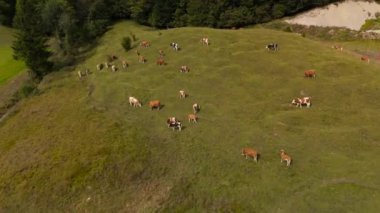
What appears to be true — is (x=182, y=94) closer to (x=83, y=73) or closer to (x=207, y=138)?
(x=207, y=138)

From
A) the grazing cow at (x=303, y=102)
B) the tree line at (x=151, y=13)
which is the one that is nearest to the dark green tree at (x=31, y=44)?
the tree line at (x=151, y=13)

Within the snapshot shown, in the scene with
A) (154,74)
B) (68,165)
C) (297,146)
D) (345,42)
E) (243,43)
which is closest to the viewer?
(297,146)

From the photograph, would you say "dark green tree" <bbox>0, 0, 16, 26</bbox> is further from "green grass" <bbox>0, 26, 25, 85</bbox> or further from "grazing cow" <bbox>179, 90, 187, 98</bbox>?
"grazing cow" <bbox>179, 90, 187, 98</bbox>

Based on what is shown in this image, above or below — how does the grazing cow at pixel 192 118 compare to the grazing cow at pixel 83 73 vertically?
above

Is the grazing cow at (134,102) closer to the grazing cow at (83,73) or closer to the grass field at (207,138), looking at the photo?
the grass field at (207,138)

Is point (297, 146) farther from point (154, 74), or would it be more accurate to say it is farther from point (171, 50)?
point (171, 50)

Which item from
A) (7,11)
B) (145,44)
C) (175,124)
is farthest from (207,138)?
(7,11)

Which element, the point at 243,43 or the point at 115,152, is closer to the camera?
the point at 115,152

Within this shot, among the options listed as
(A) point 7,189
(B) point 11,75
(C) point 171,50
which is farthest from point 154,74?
(B) point 11,75
